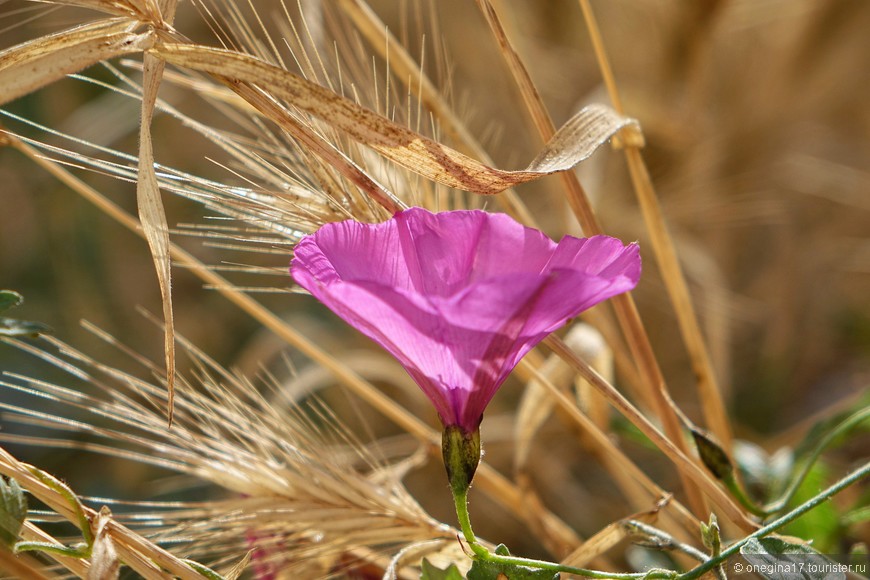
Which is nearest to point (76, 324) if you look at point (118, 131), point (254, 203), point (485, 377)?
point (118, 131)

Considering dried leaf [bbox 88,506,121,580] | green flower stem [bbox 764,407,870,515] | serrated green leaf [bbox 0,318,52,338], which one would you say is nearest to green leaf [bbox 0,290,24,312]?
serrated green leaf [bbox 0,318,52,338]

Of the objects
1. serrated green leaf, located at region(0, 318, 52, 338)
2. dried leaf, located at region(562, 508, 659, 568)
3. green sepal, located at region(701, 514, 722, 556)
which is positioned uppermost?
serrated green leaf, located at region(0, 318, 52, 338)

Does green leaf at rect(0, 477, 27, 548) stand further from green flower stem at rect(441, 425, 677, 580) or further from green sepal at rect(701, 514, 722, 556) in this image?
green sepal at rect(701, 514, 722, 556)

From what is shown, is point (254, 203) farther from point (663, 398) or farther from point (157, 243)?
point (663, 398)

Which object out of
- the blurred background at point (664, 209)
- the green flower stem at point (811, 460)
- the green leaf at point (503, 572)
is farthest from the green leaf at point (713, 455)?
the blurred background at point (664, 209)

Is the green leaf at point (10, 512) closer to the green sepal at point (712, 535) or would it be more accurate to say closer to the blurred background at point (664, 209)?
the green sepal at point (712, 535)

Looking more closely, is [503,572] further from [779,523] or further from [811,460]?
[811,460]
